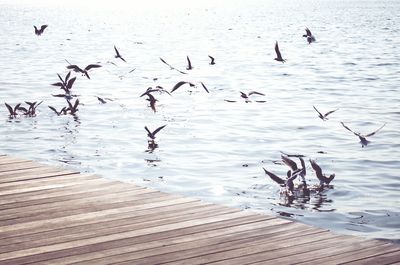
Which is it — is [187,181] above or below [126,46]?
below

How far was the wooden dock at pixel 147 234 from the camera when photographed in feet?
15.2

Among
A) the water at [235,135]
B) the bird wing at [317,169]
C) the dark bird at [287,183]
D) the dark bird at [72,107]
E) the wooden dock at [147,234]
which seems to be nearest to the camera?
the wooden dock at [147,234]

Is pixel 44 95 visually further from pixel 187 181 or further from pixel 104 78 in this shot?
pixel 187 181

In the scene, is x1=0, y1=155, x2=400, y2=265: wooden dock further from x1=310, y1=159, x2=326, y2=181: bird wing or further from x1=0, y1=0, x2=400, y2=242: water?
x1=310, y1=159, x2=326, y2=181: bird wing

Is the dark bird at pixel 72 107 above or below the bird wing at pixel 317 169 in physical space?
above

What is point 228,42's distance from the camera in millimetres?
46312

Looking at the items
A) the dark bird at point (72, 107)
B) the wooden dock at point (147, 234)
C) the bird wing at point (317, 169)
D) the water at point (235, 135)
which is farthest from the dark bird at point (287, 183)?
the dark bird at point (72, 107)

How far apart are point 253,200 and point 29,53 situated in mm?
27612

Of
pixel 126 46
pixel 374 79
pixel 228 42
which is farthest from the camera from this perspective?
pixel 228 42

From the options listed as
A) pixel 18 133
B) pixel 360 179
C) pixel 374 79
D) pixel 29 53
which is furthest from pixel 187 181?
pixel 29 53

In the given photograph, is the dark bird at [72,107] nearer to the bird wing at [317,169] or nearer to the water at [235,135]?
the water at [235,135]

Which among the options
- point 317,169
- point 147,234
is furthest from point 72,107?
point 147,234

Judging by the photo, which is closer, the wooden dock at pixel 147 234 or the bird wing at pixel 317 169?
the wooden dock at pixel 147 234

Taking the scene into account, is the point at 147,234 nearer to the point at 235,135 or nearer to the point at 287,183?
the point at 287,183
